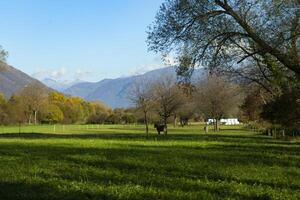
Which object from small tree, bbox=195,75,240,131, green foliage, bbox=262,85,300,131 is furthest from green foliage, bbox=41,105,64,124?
green foliage, bbox=262,85,300,131

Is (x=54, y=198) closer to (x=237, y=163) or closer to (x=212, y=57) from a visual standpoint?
(x=237, y=163)

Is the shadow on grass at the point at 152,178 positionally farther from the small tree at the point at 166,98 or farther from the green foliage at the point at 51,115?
the green foliage at the point at 51,115

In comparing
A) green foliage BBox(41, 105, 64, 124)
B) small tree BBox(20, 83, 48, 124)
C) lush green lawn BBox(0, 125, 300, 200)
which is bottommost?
lush green lawn BBox(0, 125, 300, 200)

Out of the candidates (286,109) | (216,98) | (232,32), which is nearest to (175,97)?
(216,98)

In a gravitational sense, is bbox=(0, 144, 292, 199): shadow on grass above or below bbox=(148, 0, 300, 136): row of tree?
below

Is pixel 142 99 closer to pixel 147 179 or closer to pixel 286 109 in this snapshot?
pixel 286 109

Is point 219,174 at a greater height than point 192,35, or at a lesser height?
lesser

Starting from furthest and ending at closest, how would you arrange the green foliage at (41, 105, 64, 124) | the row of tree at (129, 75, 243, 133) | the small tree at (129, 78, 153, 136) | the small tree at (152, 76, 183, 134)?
the green foliage at (41, 105, 64, 124)
the row of tree at (129, 75, 243, 133)
the small tree at (152, 76, 183, 134)
the small tree at (129, 78, 153, 136)

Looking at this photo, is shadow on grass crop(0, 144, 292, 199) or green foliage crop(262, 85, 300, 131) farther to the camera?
green foliage crop(262, 85, 300, 131)

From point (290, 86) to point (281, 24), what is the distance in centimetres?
1153

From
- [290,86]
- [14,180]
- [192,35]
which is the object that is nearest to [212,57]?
[192,35]

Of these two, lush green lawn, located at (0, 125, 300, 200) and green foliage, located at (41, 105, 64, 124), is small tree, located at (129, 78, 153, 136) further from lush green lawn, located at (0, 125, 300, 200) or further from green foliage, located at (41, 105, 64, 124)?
green foliage, located at (41, 105, 64, 124)

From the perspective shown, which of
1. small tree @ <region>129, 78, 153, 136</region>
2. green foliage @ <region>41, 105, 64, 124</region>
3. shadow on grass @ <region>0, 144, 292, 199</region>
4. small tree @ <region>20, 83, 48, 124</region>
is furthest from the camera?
green foliage @ <region>41, 105, 64, 124</region>

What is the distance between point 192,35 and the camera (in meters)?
31.6
